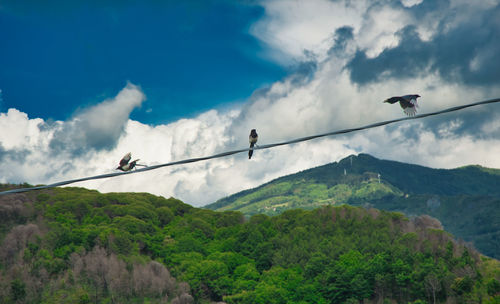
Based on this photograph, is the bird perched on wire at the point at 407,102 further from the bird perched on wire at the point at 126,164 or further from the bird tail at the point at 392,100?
the bird perched on wire at the point at 126,164

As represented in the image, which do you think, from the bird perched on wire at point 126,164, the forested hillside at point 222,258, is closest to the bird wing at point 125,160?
the bird perched on wire at point 126,164

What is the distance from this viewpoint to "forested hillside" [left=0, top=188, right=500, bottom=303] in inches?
3034

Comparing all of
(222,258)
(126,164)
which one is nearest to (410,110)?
(126,164)

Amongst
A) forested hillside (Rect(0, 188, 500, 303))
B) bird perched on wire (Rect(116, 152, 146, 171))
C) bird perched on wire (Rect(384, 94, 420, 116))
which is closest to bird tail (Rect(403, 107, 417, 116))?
bird perched on wire (Rect(384, 94, 420, 116))

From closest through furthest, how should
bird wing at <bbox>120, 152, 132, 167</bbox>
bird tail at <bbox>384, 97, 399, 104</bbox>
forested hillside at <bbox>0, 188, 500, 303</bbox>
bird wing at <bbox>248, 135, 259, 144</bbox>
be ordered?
bird tail at <bbox>384, 97, 399, 104</bbox> → bird wing at <bbox>120, 152, 132, 167</bbox> → bird wing at <bbox>248, 135, 259, 144</bbox> → forested hillside at <bbox>0, 188, 500, 303</bbox>

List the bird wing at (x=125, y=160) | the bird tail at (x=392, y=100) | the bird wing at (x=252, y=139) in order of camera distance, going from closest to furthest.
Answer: the bird tail at (x=392, y=100), the bird wing at (x=125, y=160), the bird wing at (x=252, y=139)

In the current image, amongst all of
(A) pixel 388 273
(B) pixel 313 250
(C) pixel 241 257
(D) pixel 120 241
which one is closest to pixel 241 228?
(C) pixel 241 257

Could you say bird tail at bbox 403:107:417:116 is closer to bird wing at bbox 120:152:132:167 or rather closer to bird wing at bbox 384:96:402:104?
bird wing at bbox 384:96:402:104

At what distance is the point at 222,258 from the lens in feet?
296

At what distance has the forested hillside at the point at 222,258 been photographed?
253 ft

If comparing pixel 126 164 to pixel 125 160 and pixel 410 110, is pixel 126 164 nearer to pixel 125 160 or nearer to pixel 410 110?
pixel 125 160

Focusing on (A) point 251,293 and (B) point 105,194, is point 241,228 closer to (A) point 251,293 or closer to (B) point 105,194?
(A) point 251,293

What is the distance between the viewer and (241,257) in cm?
9300

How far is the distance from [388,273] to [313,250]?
15016 millimetres
